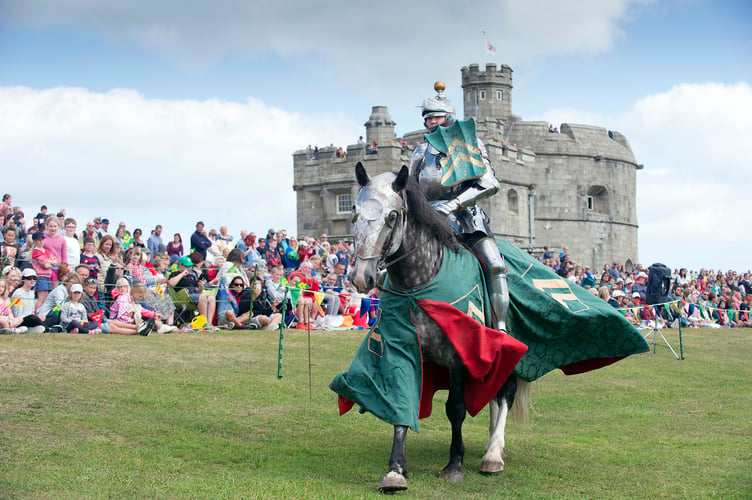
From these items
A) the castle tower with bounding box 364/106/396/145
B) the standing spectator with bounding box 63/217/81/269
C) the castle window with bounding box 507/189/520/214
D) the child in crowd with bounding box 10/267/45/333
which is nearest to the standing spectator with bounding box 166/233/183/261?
the standing spectator with bounding box 63/217/81/269

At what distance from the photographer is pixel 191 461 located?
7.22m

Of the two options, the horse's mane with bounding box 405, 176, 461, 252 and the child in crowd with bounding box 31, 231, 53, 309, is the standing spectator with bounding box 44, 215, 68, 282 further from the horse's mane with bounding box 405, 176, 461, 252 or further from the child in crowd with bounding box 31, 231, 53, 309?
the horse's mane with bounding box 405, 176, 461, 252

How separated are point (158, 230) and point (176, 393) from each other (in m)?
10.4

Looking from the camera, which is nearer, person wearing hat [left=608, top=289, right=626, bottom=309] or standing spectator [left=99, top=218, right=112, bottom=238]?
standing spectator [left=99, top=218, right=112, bottom=238]

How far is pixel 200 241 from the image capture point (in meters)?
19.3

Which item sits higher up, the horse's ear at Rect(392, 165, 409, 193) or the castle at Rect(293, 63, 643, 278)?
the castle at Rect(293, 63, 643, 278)

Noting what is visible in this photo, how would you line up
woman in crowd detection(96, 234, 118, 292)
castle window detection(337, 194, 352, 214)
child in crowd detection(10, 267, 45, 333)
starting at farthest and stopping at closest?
castle window detection(337, 194, 352, 214), woman in crowd detection(96, 234, 118, 292), child in crowd detection(10, 267, 45, 333)

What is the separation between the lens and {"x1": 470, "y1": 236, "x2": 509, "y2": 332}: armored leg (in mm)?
7641

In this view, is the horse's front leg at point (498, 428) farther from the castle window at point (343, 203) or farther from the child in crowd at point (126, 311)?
the castle window at point (343, 203)

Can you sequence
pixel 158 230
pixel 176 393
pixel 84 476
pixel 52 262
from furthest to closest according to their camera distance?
pixel 158 230 → pixel 52 262 → pixel 176 393 → pixel 84 476

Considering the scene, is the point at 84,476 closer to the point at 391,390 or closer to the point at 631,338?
the point at 391,390

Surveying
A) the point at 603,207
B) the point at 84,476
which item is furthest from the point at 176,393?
the point at 603,207

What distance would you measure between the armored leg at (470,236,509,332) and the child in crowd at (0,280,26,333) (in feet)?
30.1

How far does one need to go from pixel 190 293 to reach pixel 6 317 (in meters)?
3.85
